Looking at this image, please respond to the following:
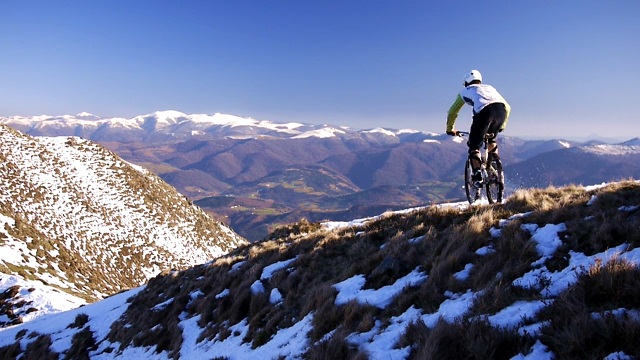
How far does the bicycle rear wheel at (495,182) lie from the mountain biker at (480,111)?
26cm

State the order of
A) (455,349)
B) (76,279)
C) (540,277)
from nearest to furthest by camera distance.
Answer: (455,349)
(540,277)
(76,279)

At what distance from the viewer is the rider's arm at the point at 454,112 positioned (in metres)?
10.8

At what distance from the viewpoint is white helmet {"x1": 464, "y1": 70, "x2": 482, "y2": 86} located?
35.2ft

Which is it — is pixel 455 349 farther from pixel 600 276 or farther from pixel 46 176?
pixel 46 176

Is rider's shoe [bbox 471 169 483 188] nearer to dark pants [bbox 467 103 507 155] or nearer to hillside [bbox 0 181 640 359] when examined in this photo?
dark pants [bbox 467 103 507 155]

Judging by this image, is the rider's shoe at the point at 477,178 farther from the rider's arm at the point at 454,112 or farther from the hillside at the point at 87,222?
the hillside at the point at 87,222

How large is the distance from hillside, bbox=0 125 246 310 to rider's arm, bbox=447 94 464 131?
3370 centimetres

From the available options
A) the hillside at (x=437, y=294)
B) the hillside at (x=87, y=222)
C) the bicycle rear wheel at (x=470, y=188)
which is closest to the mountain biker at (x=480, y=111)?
the bicycle rear wheel at (x=470, y=188)

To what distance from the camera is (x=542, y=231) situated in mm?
Answer: 6758

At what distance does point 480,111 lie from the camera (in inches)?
392

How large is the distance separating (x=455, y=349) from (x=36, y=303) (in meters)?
31.1

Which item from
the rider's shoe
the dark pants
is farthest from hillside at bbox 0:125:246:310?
the dark pants

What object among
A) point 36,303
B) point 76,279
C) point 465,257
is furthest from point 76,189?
point 465,257

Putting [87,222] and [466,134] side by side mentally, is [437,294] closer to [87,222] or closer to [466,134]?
[466,134]
